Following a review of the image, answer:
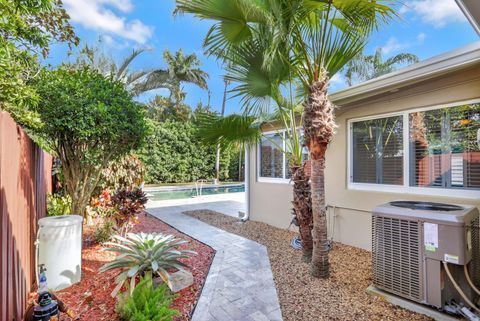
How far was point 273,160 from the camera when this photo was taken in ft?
26.2

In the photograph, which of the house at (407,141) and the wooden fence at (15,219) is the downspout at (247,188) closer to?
the house at (407,141)

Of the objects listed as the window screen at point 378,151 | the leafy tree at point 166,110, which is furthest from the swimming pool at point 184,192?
the window screen at point 378,151

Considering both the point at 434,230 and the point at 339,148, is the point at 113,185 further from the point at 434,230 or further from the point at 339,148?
the point at 434,230

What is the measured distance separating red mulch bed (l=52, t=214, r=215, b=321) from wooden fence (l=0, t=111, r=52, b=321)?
573 millimetres

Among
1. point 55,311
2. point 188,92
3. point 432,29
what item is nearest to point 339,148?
point 55,311

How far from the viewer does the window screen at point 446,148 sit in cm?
408

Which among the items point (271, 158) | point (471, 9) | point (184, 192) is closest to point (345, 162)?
point (271, 158)

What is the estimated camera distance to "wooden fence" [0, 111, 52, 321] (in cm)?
240

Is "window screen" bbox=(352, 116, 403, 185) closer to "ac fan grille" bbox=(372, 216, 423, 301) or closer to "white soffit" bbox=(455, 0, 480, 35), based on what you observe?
"ac fan grille" bbox=(372, 216, 423, 301)

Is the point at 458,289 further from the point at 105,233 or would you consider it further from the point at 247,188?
the point at 247,188

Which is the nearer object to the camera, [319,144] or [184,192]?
[319,144]

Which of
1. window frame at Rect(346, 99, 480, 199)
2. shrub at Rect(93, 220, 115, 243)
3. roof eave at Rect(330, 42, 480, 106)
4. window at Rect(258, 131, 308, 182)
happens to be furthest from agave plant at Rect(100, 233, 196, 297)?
window at Rect(258, 131, 308, 182)

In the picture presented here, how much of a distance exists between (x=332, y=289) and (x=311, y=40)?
3.70 meters

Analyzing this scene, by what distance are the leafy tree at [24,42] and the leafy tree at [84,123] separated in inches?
12.5
